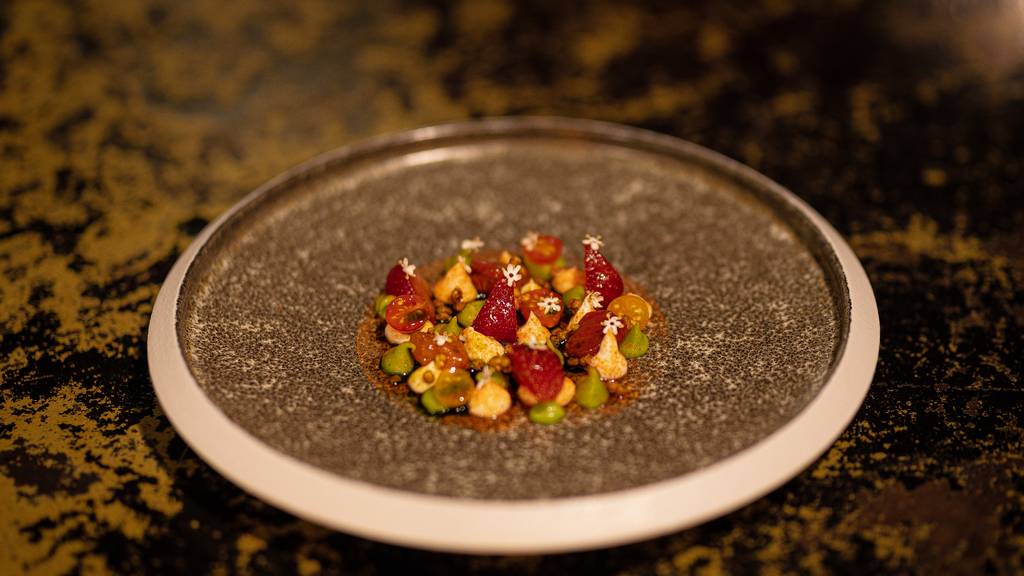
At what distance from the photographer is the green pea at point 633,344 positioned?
1040mm

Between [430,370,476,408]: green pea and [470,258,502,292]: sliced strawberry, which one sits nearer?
[430,370,476,408]: green pea

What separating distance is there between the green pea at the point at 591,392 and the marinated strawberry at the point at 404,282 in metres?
0.26

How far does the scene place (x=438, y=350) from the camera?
3.28ft

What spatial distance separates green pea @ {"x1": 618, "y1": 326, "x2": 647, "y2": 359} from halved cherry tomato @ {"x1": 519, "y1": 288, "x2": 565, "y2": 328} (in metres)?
0.09

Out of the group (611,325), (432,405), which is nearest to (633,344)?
(611,325)

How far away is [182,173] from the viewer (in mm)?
1566

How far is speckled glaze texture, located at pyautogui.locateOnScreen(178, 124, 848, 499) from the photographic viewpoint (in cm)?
89

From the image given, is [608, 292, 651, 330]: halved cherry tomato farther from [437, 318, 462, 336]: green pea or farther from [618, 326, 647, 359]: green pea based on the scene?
[437, 318, 462, 336]: green pea

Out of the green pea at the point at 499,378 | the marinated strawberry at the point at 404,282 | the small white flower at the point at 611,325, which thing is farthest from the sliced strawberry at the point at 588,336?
the marinated strawberry at the point at 404,282

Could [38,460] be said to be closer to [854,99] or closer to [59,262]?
[59,262]

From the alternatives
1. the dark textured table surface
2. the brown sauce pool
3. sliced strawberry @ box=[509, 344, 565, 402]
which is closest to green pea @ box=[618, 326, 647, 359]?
the brown sauce pool

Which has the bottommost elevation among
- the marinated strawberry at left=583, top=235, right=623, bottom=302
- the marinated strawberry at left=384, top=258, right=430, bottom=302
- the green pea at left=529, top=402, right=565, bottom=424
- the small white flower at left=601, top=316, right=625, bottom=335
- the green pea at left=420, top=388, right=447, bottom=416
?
the green pea at left=420, top=388, right=447, bottom=416

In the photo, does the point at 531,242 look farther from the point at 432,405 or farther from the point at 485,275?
the point at 432,405

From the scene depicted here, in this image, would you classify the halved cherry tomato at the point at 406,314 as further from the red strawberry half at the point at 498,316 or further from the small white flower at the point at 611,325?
the small white flower at the point at 611,325
